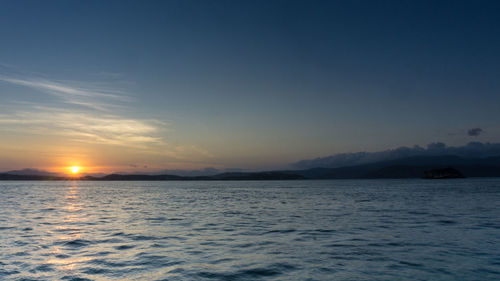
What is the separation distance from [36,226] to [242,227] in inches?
733

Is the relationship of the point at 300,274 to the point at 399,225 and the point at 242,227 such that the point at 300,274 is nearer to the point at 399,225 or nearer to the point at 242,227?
the point at 242,227

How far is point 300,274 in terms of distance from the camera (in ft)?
52.5

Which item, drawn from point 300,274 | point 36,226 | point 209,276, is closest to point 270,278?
point 300,274

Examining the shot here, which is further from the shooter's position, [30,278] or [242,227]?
[242,227]

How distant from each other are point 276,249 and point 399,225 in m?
16.3

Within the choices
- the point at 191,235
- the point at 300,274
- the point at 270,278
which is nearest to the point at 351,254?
the point at 300,274

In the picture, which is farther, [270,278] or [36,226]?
[36,226]

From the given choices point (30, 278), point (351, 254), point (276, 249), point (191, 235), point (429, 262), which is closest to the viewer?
point (30, 278)

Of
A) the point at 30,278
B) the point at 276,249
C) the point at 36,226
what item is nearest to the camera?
the point at 30,278

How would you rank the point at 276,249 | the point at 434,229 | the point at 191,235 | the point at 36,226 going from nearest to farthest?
the point at 276,249 → the point at 191,235 → the point at 434,229 → the point at 36,226

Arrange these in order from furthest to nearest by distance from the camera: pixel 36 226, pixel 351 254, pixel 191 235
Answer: pixel 36 226, pixel 191 235, pixel 351 254

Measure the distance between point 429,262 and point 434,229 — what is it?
13.1 meters

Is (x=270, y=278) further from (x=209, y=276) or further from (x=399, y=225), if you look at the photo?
(x=399, y=225)

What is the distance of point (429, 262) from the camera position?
59.6 feet
